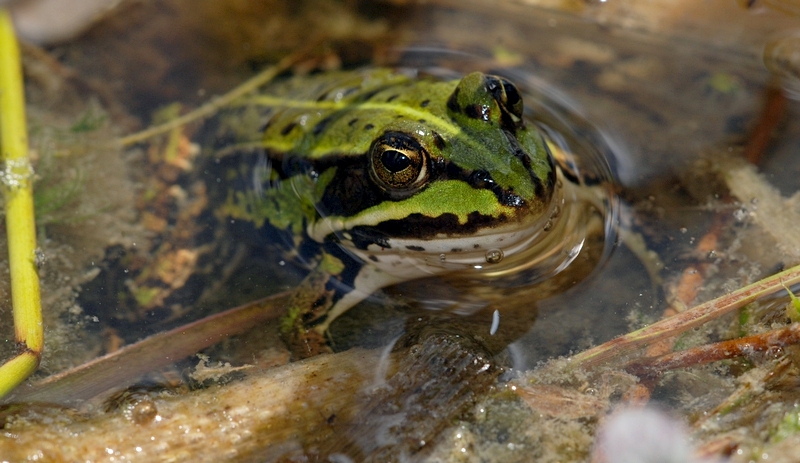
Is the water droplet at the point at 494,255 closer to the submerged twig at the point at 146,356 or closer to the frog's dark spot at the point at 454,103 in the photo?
the frog's dark spot at the point at 454,103

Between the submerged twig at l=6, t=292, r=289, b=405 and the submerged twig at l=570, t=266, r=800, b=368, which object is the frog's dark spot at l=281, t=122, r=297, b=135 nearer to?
the submerged twig at l=6, t=292, r=289, b=405

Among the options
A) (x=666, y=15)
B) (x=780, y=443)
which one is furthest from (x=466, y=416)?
(x=666, y=15)

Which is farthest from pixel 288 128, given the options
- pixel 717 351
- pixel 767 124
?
pixel 767 124

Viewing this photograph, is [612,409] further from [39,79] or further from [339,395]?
[39,79]

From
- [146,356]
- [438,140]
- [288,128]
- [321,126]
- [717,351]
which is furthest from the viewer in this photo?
[288,128]

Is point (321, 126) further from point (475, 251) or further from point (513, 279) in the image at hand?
point (513, 279)

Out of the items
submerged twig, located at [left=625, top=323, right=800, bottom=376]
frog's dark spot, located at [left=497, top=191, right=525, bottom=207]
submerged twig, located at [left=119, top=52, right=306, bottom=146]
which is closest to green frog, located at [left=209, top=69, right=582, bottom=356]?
frog's dark spot, located at [left=497, top=191, right=525, bottom=207]

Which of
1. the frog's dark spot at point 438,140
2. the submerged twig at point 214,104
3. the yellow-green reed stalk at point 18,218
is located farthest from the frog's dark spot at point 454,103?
the yellow-green reed stalk at point 18,218
